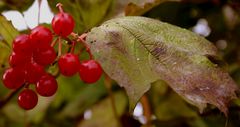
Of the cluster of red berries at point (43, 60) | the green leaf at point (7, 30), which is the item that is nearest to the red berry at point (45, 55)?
the cluster of red berries at point (43, 60)

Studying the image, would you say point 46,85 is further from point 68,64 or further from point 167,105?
point 167,105

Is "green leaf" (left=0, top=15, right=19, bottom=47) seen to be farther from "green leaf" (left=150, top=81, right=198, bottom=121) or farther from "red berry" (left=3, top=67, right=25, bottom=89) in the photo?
"green leaf" (left=150, top=81, right=198, bottom=121)

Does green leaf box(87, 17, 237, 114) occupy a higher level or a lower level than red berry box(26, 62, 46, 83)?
higher

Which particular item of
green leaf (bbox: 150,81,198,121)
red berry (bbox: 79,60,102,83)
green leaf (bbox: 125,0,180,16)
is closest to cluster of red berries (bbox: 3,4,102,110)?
red berry (bbox: 79,60,102,83)

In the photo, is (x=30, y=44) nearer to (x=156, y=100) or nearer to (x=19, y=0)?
(x=19, y=0)

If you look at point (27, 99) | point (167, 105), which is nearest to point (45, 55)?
point (27, 99)

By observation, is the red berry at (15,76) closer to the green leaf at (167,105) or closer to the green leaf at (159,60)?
the green leaf at (159,60)

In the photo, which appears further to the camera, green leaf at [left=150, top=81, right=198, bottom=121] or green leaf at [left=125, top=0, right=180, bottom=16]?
green leaf at [left=150, top=81, right=198, bottom=121]

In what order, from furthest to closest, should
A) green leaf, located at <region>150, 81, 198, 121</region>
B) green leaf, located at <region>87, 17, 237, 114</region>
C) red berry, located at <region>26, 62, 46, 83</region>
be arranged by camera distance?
green leaf, located at <region>150, 81, 198, 121</region>, red berry, located at <region>26, 62, 46, 83</region>, green leaf, located at <region>87, 17, 237, 114</region>
